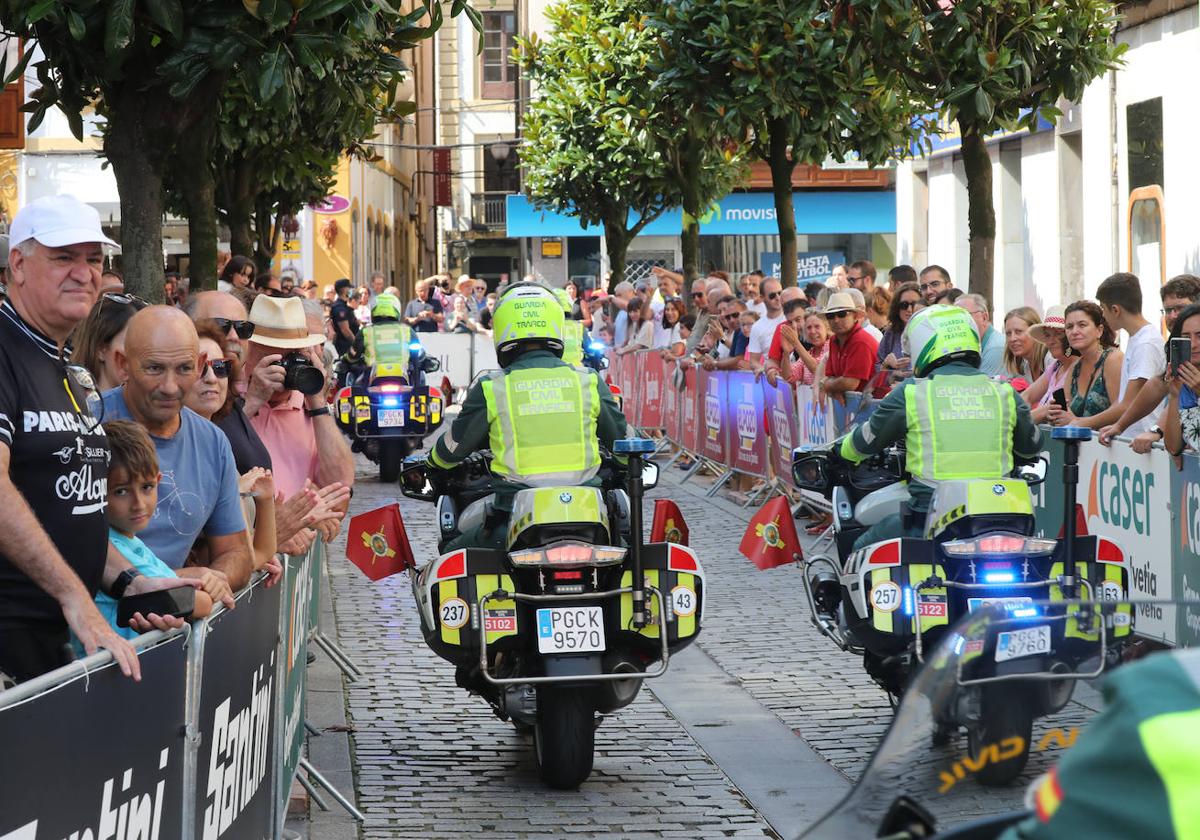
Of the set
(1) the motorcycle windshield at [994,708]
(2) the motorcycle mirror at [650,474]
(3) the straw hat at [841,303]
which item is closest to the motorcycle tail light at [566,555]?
(2) the motorcycle mirror at [650,474]

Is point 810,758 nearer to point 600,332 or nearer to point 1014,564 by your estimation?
point 1014,564

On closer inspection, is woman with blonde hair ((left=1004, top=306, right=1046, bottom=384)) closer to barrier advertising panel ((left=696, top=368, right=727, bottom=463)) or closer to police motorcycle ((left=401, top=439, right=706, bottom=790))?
barrier advertising panel ((left=696, top=368, right=727, bottom=463))

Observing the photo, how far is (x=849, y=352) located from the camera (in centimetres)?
→ 1327

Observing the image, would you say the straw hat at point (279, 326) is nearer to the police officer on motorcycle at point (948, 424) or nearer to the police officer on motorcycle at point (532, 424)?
the police officer on motorcycle at point (532, 424)

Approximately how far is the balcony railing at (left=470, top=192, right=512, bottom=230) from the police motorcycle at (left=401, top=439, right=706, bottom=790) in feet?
218

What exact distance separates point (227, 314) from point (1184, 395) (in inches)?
172

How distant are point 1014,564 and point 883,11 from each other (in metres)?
7.92

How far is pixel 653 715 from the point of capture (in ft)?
27.4

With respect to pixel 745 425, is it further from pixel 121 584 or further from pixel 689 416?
pixel 121 584

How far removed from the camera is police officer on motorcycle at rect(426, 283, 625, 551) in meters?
7.22

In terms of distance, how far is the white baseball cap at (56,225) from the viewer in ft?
15.2

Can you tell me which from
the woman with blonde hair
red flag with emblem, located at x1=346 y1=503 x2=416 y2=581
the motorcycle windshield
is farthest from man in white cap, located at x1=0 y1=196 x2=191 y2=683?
the woman with blonde hair

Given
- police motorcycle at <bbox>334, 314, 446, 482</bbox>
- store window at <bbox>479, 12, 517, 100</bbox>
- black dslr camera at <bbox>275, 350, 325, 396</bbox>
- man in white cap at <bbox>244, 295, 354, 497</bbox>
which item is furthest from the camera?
store window at <bbox>479, 12, 517, 100</bbox>

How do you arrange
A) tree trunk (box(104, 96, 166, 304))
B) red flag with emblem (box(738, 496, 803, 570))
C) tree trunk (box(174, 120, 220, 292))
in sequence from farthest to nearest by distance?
tree trunk (box(174, 120, 220, 292)), tree trunk (box(104, 96, 166, 304)), red flag with emblem (box(738, 496, 803, 570))
